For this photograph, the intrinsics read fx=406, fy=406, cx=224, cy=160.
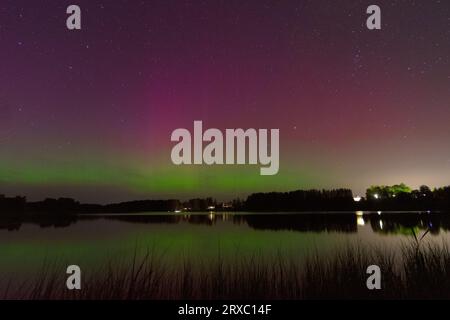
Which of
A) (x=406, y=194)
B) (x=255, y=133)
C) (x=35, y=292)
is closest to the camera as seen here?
(x=35, y=292)

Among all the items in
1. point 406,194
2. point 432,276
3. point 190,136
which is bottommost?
point 432,276

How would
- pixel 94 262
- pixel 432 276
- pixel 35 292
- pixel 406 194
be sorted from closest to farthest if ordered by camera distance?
pixel 35 292 < pixel 432 276 < pixel 94 262 < pixel 406 194

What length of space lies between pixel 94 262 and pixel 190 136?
34.9 feet

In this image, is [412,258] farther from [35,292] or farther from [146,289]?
[35,292]

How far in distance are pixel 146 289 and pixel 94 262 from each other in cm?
1143

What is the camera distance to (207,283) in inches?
315

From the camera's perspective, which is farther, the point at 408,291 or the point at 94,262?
the point at 94,262
